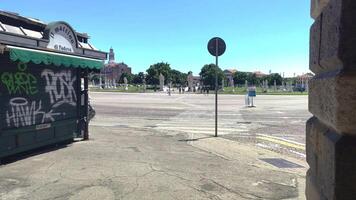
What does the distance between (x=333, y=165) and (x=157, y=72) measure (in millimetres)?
121165

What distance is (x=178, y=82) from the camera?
141000 millimetres

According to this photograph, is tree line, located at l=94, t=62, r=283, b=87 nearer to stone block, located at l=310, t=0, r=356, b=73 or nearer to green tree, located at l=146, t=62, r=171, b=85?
green tree, located at l=146, t=62, r=171, b=85

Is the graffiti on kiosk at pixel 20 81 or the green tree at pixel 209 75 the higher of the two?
the green tree at pixel 209 75

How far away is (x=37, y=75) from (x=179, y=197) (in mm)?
4982

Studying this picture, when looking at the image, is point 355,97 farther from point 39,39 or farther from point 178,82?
point 178,82

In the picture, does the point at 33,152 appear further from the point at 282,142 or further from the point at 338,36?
the point at 338,36

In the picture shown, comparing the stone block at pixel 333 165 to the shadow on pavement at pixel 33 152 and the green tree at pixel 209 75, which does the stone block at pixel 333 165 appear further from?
the green tree at pixel 209 75

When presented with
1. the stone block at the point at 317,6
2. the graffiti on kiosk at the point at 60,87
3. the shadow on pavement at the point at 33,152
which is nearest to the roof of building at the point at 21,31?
the graffiti on kiosk at the point at 60,87

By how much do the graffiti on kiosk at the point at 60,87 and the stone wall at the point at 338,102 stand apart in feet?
28.0

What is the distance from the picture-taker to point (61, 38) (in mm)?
10203

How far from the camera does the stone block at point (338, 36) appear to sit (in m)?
1.77

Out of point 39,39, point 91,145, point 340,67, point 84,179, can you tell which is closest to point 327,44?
point 340,67

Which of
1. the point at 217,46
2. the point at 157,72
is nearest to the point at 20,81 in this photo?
the point at 217,46

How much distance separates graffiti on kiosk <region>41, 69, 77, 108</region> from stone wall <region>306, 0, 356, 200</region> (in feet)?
28.0
